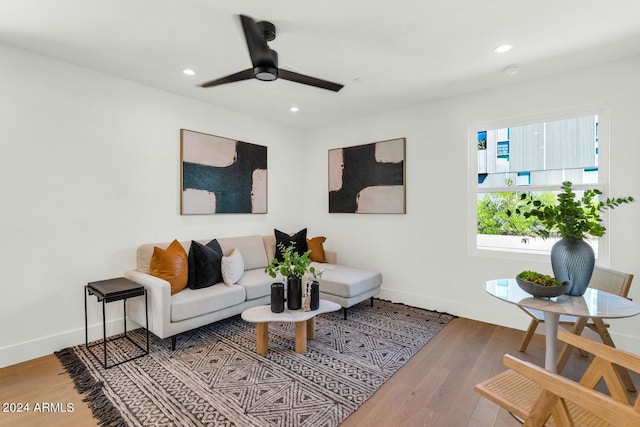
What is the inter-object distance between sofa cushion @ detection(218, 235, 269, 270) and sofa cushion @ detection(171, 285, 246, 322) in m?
0.70

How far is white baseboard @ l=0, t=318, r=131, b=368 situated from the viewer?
2514 mm

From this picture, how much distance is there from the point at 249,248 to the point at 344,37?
2.72 metres

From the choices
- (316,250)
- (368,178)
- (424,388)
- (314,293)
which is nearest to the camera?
(424,388)

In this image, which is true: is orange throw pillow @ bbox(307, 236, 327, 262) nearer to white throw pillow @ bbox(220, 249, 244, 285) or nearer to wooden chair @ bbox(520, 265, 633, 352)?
white throw pillow @ bbox(220, 249, 244, 285)

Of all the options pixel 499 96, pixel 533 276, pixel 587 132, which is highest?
pixel 499 96

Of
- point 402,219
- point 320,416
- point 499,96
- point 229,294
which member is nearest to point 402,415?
point 320,416

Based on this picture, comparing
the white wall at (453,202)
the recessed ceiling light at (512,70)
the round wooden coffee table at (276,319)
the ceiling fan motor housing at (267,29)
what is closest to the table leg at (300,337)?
the round wooden coffee table at (276,319)

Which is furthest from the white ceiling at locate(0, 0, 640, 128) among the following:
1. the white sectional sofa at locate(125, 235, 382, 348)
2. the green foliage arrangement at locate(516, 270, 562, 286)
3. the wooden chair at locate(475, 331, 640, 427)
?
the wooden chair at locate(475, 331, 640, 427)

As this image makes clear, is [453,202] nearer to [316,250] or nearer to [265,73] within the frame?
[316,250]

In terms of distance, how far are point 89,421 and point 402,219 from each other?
11.8 ft

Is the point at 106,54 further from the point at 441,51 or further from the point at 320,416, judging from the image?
the point at 320,416

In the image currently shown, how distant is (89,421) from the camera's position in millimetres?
1863

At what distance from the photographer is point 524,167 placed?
131 inches

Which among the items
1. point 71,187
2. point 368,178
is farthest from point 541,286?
point 71,187
